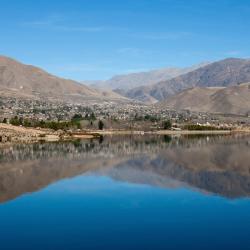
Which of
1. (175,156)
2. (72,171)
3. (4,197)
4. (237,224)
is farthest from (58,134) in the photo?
(237,224)

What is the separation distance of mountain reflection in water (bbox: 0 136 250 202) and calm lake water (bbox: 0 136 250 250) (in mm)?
124

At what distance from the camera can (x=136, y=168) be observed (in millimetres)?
76688

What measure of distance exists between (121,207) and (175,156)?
171 ft

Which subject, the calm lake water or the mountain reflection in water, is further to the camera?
the mountain reflection in water

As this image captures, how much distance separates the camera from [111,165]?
265 ft

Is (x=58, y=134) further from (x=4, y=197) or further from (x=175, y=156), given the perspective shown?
(x=4, y=197)

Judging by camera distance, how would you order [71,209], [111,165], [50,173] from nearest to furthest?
1. [71,209]
2. [50,173]
3. [111,165]

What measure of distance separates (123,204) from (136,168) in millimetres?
32519

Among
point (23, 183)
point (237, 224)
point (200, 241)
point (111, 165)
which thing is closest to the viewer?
point (200, 241)

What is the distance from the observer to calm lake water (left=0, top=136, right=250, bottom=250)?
31.9m

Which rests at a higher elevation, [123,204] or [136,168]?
[123,204]

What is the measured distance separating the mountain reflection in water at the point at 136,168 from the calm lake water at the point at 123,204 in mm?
124

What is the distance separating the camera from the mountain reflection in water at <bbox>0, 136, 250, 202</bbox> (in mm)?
57312

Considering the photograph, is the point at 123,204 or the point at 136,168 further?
Result: the point at 136,168
